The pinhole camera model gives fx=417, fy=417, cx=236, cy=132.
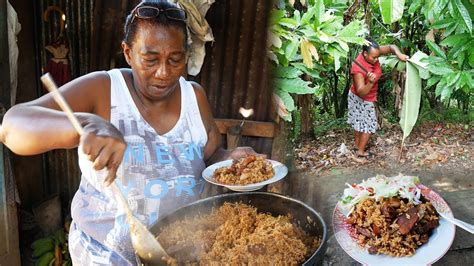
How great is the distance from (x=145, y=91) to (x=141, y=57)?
11cm

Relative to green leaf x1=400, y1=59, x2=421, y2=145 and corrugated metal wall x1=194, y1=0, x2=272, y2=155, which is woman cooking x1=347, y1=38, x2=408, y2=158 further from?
corrugated metal wall x1=194, y1=0, x2=272, y2=155

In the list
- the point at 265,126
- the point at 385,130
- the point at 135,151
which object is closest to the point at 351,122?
the point at 385,130

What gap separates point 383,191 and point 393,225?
18cm

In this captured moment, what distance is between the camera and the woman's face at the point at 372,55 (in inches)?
116

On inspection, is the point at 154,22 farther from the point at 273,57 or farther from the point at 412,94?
the point at 412,94

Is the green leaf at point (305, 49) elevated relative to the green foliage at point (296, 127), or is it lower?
elevated

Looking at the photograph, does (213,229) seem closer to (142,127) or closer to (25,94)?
(142,127)

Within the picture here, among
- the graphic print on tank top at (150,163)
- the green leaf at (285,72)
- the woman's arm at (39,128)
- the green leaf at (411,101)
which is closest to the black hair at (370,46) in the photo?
the green leaf at (411,101)

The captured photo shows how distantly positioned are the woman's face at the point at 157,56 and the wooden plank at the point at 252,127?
0.57 metres

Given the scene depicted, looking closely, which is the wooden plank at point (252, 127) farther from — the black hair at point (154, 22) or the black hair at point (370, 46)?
the black hair at point (370, 46)

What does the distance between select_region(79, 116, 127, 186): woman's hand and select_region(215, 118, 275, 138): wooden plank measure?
2.93 feet

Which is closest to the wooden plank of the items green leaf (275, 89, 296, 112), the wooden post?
the wooden post

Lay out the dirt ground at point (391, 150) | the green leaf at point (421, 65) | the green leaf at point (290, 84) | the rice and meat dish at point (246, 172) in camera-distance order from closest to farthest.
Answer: the rice and meat dish at point (246, 172), the green leaf at point (290, 84), the green leaf at point (421, 65), the dirt ground at point (391, 150)

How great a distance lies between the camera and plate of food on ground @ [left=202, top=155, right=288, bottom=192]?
1182 mm
